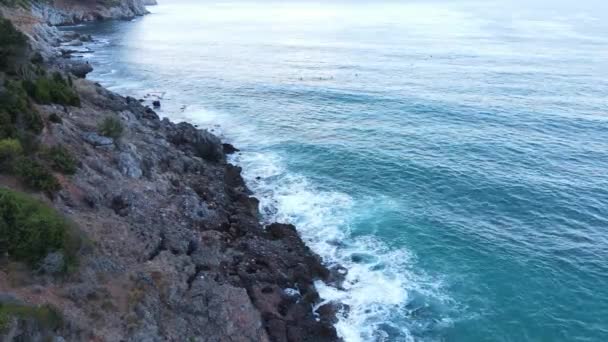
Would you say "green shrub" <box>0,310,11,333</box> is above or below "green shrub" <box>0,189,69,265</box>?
below

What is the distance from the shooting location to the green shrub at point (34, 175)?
36.3 m

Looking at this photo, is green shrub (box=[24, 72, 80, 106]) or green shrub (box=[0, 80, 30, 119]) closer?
green shrub (box=[0, 80, 30, 119])

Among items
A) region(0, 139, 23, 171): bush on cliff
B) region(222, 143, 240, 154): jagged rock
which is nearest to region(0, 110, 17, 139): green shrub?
region(0, 139, 23, 171): bush on cliff

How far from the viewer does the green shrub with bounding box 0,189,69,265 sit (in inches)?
1148

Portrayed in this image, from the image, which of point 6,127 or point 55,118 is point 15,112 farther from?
point 55,118

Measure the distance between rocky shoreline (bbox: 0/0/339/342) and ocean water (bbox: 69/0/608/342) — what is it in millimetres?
4258

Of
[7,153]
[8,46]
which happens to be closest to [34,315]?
[7,153]

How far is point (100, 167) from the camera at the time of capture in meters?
46.4

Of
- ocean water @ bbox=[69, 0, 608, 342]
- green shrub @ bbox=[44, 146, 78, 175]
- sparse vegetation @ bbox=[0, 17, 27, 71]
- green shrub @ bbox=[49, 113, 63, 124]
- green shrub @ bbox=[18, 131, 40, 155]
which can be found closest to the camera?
green shrub @ bbox=[18, 131, 40, 155]

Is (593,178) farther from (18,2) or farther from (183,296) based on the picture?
(18,2)

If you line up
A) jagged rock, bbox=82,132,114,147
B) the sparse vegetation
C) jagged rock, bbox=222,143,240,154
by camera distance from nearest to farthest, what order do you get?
jagged rock, bbox=82,132,114,147 → the sparse vegetation → jagged rock, bbox=222,143,240,154

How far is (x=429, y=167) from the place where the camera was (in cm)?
6594

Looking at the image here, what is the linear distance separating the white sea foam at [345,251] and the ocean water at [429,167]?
17 cm

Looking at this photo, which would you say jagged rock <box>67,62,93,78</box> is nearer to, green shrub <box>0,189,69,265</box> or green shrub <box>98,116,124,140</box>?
green shrub <box>98,116,124,140</box>
